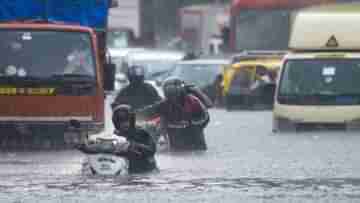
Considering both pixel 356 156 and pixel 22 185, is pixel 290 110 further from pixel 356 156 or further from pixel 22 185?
pixel 22 185

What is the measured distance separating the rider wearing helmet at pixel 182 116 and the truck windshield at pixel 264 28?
933 inches

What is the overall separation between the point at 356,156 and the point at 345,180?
451cm

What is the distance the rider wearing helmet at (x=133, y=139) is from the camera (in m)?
18.8

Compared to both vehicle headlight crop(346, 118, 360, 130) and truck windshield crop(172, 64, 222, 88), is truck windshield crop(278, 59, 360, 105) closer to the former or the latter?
vehicle headlight crop(346, 118, 360, 130)

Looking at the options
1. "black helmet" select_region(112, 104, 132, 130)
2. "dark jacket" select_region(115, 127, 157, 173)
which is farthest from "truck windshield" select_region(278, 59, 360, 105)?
"black helmet" select_region(112, 104, 132, 130)

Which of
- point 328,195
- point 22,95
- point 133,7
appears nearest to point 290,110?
point 22,95

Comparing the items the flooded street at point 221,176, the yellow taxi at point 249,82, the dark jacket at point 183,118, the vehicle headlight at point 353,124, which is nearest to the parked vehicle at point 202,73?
the yellow taxi at point 249,82

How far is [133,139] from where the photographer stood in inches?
746

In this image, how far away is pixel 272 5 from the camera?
4772 cm

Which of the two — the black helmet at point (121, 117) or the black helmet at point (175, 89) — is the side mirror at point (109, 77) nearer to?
the black helmet at point (175, 89)

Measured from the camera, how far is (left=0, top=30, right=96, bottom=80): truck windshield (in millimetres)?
24109

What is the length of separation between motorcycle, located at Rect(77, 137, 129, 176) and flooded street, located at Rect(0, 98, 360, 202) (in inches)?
6.5

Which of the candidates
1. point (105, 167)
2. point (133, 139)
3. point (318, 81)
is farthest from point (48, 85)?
point (318, 81)

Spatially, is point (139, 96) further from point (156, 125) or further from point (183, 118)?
point (156, 125)
